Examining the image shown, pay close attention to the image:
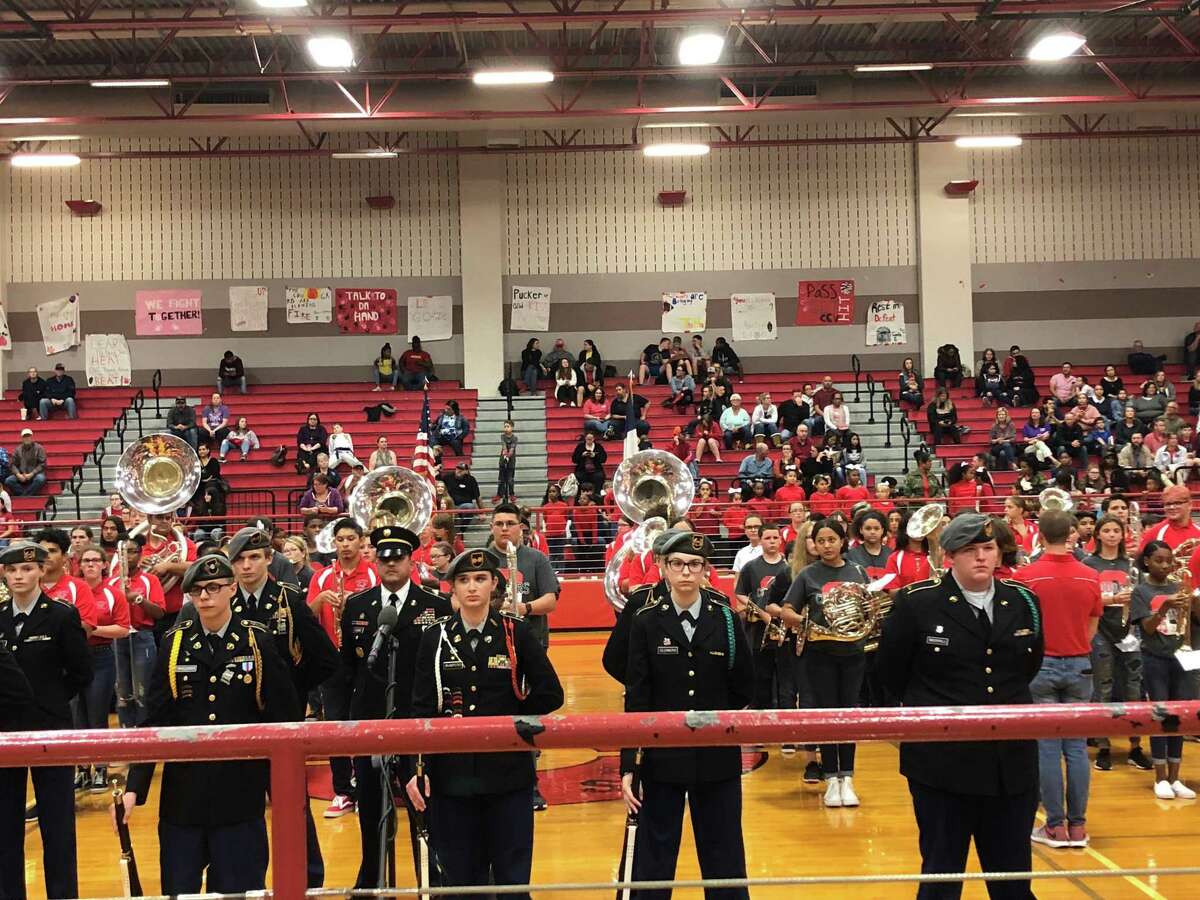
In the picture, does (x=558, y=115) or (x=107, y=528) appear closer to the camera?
(x=107, y=528)

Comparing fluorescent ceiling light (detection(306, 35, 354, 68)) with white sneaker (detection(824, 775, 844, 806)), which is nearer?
white sneaker (detection(824, 775, 844, 806))

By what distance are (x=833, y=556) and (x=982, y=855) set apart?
10.8ft

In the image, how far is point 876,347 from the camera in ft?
84.6

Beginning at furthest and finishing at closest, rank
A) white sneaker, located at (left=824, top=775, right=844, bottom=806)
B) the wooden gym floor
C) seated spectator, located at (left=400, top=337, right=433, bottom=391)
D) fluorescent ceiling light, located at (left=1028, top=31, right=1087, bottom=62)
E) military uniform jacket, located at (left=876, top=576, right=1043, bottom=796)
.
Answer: seated spectator, located at (left=400, top=337, right=433, bottom=391) → fluorescent ceiling light, located at (left=1028, top=31, right=1087, bottom=62) → white sneaker, located at (left=824, top=775, right=844, bottom=806) → the wooden gym floor → military uniform jacket, located at (left=876, top=576, right=1043, bottom=796)

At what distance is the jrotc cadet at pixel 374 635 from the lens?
17.5ft

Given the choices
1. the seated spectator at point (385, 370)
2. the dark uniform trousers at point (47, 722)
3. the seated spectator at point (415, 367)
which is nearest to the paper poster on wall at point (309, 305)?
the seated spectator at point (385, 370)

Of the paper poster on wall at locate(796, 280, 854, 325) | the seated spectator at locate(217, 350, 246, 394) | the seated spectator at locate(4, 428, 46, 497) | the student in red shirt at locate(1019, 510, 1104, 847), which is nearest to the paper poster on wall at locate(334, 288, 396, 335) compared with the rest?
the seated spectator at locate(217, 350, 246, 394)

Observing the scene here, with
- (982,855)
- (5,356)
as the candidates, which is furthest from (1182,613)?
(5,356)

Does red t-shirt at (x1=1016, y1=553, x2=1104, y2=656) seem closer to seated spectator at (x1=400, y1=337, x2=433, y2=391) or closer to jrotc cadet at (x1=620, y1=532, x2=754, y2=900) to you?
jrotc cadet at (x1=620, y1=532, x2=754, y2=900)

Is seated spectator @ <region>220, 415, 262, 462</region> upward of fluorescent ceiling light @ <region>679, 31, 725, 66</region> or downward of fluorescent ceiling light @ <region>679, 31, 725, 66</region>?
downward

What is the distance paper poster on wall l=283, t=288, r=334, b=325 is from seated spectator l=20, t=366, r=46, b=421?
5207 millimetres

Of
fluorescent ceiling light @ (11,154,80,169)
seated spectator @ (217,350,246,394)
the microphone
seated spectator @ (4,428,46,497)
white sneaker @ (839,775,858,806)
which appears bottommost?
white sneaker @ (839,775,858,806)

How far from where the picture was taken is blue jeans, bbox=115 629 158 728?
803 centimetres

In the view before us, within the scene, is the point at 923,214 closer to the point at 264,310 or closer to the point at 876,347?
the point at 876,347
